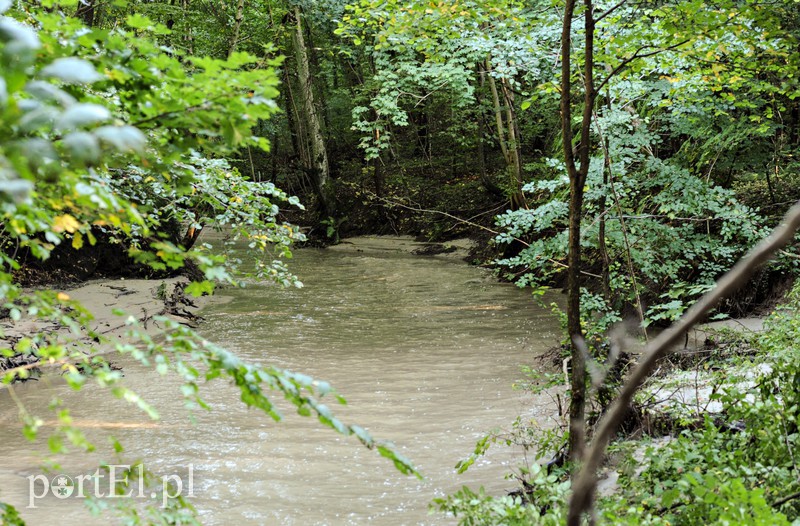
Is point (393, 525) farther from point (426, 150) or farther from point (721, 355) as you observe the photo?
point (426, 150)

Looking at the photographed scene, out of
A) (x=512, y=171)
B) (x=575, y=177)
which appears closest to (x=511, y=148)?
(x=512, y=171)

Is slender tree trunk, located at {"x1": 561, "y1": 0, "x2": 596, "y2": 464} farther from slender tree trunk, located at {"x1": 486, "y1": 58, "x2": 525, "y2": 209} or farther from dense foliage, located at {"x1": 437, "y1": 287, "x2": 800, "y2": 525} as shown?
slender tree trunk, located at {"x1": 486, "y1": 58, "x2": 525, "y2": 209}

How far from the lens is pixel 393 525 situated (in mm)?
4051

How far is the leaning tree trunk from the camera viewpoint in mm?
18516

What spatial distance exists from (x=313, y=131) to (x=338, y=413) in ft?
48.1

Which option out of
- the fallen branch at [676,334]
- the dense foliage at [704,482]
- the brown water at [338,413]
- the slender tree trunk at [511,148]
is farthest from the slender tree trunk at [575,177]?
the slender tree trunk at [511,148]

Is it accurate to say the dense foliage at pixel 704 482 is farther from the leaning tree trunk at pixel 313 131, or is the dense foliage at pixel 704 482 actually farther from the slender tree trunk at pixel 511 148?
the leaning tree trunk at pixel 313 131

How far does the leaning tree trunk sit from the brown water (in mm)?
9046

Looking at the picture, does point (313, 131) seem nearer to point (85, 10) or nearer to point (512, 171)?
point (512, 171)

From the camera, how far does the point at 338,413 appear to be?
6156 millimetres

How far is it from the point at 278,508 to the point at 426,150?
21023 millimetres

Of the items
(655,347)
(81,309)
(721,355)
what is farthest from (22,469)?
(721,355)

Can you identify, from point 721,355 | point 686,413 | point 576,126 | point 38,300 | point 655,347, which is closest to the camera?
point 655,347

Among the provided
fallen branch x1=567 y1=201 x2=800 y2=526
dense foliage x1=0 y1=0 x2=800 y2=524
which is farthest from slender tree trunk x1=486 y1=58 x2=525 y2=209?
fallen branch x1=567 y1=201 x2=800 y2=526
